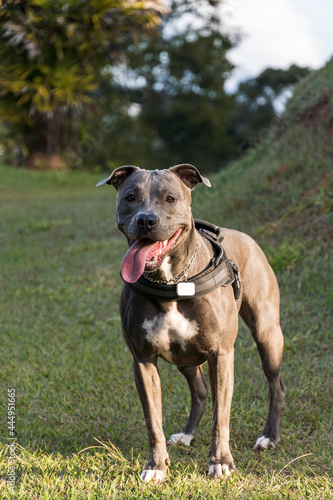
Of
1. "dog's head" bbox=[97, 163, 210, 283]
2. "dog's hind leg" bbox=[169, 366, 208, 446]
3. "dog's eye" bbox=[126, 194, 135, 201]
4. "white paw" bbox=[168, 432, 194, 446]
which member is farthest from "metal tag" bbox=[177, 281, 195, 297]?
"white paw" bbox=[168, 432, 194, 446]

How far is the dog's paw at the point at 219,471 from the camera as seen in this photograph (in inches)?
116

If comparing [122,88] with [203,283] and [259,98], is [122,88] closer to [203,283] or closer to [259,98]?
[259,98]

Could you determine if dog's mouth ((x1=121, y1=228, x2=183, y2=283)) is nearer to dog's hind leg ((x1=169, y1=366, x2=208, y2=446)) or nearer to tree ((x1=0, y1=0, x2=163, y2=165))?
dog's hind leg ((x1=169, y1=366, x2=208, y2=446))

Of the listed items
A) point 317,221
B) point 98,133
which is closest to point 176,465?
point 317,221

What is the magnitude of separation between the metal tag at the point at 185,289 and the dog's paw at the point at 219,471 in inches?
36.8

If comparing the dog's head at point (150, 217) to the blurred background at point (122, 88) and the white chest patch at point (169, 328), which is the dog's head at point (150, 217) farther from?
the blurred background at point (122, 88)

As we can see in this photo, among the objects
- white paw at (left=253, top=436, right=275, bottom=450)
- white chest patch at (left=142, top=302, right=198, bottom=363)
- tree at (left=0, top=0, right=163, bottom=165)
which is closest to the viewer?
white chest patch at (left=142, top=302, right=198, bottom=363)

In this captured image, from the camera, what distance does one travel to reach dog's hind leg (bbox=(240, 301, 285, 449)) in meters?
3.49

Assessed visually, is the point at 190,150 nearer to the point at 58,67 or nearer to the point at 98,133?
the point at 98,133

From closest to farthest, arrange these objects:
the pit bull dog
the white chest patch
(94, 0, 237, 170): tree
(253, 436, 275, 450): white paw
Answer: the pit bull dog, the white chest patch, (253, 436, 275, 450): white paw, (94, 0, 237, 170): tree

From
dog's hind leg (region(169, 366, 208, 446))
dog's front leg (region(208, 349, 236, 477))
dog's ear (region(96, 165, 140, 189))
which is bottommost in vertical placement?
dog's hind leg (region(169, 366, 208, 446))

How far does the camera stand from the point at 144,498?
275 cm

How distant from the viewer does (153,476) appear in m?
2.94

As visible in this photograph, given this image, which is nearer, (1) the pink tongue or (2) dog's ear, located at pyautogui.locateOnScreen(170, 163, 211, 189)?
A: (1) the pink tongue
